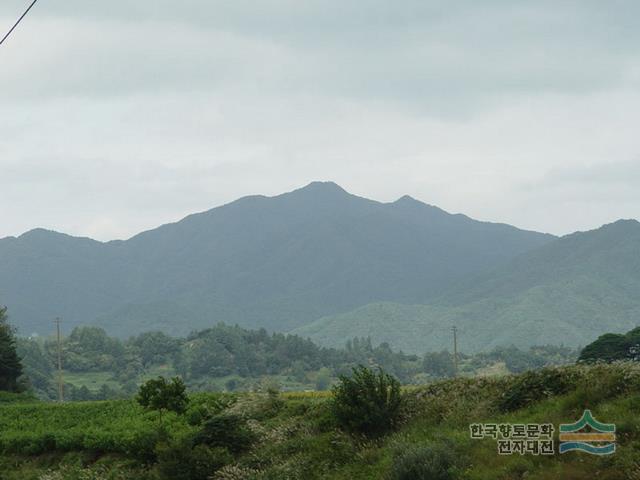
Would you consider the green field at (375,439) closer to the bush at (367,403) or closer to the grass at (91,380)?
the bush at (367,403)

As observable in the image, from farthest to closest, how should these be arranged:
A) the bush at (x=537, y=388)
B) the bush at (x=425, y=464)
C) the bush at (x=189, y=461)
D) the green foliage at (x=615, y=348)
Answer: the green foliage at (x=615, y=348) < the bush at (x=189, y=461) < the bush at (x=537, y=388) < the bush at (x=425, y=464)

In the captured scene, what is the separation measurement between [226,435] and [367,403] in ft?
18.5

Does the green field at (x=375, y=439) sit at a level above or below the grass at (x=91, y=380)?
above

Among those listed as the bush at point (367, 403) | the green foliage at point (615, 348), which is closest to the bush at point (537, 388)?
the bush at point (367, 403)

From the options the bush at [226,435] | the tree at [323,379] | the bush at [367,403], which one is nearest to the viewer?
the bush at [367,403]

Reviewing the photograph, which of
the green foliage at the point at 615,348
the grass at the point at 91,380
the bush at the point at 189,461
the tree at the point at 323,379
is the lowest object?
the tree at the point at 323,379

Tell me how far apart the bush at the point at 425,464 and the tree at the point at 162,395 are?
14.4 metres

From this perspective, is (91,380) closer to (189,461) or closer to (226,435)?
(226,435)

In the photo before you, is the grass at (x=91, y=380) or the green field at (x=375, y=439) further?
the grass at (x=91, y=380)

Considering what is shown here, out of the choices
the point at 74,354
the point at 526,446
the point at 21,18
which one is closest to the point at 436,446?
the point at 526,446

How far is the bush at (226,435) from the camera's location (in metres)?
29.6

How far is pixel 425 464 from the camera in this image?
2094 cm

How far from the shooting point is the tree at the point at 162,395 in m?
34.1

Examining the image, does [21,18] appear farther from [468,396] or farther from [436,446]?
[468,396]
